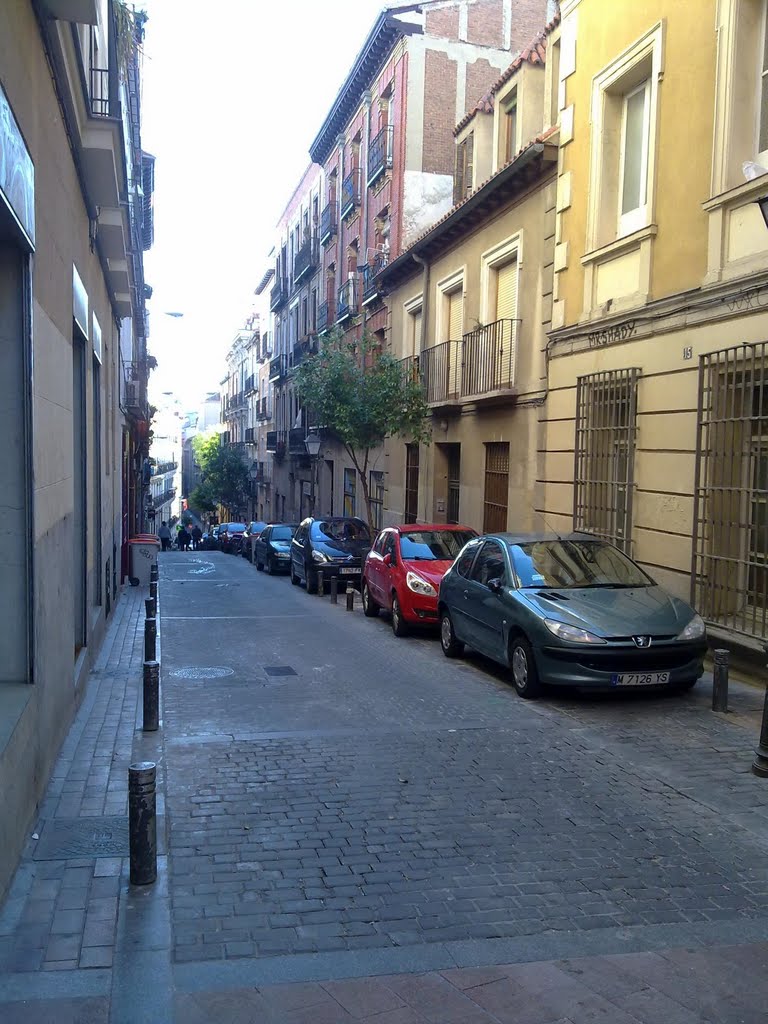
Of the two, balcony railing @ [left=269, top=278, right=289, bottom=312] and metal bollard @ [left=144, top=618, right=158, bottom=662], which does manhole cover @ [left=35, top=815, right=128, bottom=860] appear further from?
balcony railing @ [left=269, top=278, right=289, bottom=312]

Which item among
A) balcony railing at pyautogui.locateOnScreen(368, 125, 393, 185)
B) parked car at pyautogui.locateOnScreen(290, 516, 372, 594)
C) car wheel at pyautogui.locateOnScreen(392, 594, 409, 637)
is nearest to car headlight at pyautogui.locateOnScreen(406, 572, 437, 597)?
car wheel at pyautogui.locateOnScreen(392, 594, 409, 637)

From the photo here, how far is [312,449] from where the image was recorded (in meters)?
29.6

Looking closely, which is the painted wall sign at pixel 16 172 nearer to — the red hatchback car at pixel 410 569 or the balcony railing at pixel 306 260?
the red hatchback car at pixel 410 569

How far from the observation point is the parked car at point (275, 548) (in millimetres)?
25422

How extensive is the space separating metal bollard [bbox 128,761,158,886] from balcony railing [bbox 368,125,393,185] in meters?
24.4

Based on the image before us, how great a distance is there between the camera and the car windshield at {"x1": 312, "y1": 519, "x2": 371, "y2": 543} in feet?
67.2

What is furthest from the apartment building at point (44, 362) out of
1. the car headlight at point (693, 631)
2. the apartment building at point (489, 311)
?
the apartment building at point (489, 311)

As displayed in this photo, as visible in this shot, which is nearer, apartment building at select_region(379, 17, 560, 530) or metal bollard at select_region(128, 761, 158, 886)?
metal bollard at select_region(128, 761, 158, 886)

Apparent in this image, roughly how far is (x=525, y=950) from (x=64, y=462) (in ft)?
15.8

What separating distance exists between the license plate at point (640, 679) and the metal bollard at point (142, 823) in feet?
15.6

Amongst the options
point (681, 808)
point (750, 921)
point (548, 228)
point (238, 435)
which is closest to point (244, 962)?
point (750, 921)

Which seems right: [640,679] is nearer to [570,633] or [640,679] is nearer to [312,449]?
[570,633]

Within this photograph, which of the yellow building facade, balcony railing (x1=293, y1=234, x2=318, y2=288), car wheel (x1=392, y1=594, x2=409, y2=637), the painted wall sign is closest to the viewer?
the painted wall sign

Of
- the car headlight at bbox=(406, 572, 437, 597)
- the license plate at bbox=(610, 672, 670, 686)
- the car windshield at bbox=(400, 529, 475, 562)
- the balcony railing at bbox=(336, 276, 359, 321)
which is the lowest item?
the license plate at bbox=(610, 672, 670, 686)
